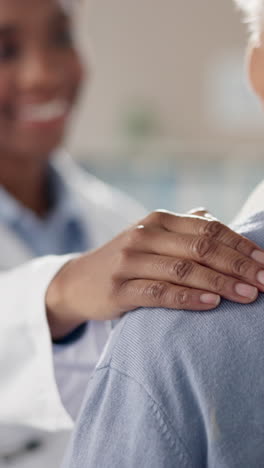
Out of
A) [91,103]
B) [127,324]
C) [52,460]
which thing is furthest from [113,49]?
[127,324]

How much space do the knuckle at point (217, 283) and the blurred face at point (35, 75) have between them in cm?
94

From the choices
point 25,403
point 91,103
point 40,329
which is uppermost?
point 40,329

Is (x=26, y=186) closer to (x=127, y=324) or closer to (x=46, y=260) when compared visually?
(x=46, y=260)

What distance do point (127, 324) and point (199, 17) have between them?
150 inches

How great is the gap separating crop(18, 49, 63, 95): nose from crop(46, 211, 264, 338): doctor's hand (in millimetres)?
852

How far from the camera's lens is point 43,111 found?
145cm

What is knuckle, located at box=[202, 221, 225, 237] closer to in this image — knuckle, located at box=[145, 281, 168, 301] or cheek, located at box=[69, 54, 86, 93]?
knuckle, located at box=[145, 281, 168, 301]

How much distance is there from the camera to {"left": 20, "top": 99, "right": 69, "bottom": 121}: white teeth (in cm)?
144

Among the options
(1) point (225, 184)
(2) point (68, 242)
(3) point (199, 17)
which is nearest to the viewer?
(2) point (68, 242)

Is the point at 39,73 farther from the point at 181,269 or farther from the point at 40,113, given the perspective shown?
the point at 181,269

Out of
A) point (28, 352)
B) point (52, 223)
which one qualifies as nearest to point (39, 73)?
point (52, 223)

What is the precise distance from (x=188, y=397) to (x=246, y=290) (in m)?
0.09

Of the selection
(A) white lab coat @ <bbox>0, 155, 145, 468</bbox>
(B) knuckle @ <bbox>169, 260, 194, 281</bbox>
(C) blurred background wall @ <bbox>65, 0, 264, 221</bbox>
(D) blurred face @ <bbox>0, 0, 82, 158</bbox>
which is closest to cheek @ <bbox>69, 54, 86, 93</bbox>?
(D) blurred face @ <bbox>0, 0, 82, 158</bbox>

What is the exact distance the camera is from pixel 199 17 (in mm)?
3990
